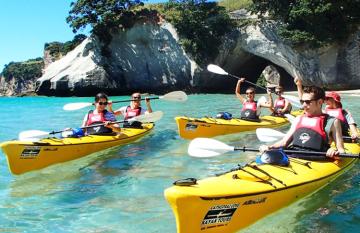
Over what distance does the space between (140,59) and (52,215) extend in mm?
31677

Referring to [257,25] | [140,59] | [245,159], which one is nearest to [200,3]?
[257,25]

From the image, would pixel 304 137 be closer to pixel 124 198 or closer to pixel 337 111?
pixel 337 111

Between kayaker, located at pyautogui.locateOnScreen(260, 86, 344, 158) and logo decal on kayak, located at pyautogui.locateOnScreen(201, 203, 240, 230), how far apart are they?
1.66 meters

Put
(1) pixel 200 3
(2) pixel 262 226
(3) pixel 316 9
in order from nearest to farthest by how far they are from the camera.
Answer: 1. (2) pixel 262 226
2. (3) pixel 316 9
3. (1) pixel 200 3

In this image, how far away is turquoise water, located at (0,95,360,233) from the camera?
4.68 meters

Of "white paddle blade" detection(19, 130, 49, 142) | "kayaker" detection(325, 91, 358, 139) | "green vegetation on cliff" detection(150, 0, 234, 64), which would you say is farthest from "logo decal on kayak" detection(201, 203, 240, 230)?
"green vegetation on cliff" detection(150, 0, 234, 64)

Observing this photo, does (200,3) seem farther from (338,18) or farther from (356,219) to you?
(356,219)

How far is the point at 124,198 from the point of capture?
5688 millimetres

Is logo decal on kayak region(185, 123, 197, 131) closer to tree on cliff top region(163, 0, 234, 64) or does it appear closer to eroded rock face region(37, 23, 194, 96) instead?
→ tree on cliff top region(163, 0, 234, 64)

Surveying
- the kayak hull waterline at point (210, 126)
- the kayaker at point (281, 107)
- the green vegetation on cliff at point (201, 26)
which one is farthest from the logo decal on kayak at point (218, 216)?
the green vegetation on cliff at point (201, 26)

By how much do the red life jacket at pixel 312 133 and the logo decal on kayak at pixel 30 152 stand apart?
4.43 meters

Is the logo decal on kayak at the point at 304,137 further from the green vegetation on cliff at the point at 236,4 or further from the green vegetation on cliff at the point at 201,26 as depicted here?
the green vegetation on cliff at the point at 236,4

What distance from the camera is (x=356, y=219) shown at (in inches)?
184

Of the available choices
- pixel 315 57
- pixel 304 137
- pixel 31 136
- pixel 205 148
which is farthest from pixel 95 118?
pixel 315 57
